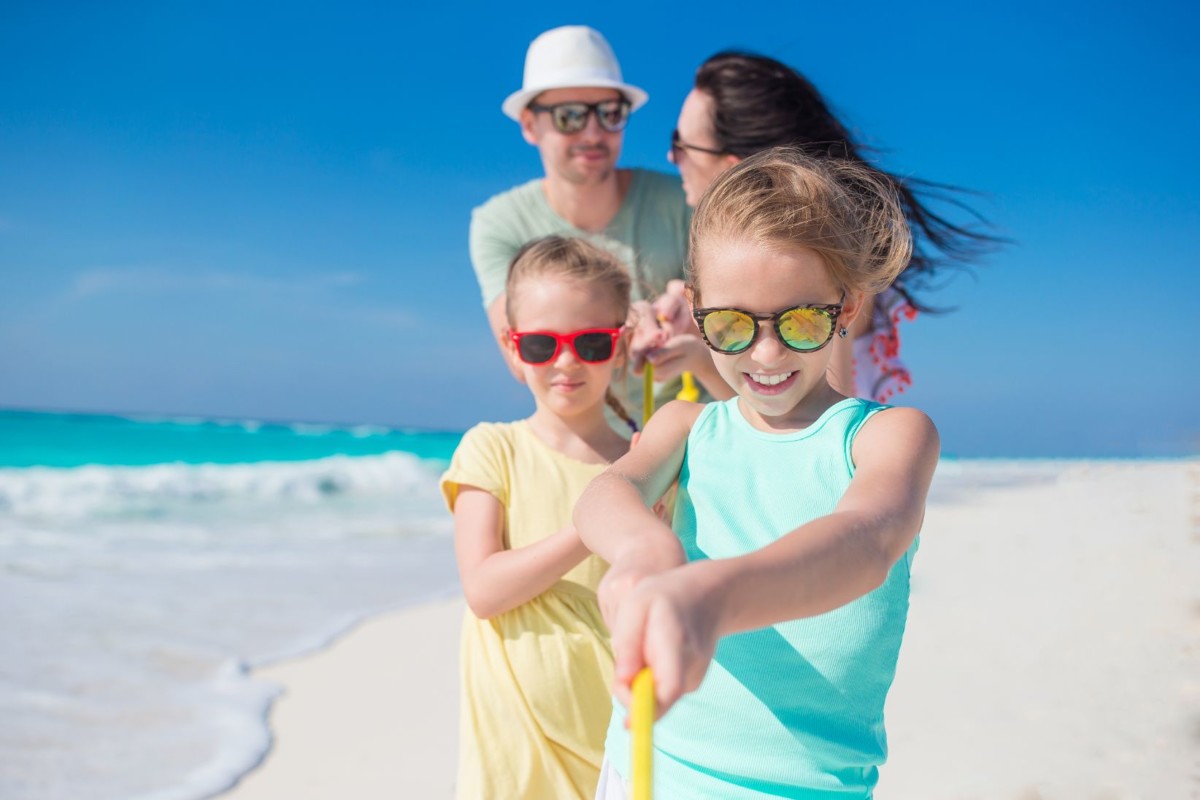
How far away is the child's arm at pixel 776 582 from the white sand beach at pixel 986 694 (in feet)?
9.11

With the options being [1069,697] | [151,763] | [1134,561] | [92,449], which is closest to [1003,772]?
[1069,697]

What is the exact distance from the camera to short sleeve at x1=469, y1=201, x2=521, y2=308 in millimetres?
3705

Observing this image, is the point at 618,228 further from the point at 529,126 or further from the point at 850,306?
the point at 850,306

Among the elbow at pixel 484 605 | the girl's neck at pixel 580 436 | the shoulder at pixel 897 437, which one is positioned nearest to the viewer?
the shoulder at pixel 897 437

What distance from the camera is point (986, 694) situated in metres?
4.82

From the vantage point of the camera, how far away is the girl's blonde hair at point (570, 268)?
2.49 meters

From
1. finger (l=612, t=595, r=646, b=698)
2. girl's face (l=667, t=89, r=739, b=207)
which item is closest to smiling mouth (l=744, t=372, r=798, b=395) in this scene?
finger (l=612, t=595, r=646, b=698)

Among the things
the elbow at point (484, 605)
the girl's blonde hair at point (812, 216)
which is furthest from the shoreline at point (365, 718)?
the girl's blonde hair at point (812, 216)

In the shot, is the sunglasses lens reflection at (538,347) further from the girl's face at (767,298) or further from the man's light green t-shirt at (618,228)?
the man's light green t-shirt at (618,228)

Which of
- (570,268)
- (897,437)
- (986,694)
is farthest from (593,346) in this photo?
(986,694)

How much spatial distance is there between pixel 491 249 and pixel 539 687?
1880mm

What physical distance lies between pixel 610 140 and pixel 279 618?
3.96 metres

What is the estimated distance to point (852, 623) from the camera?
1.60m

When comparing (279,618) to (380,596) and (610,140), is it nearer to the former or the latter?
(380,596)
